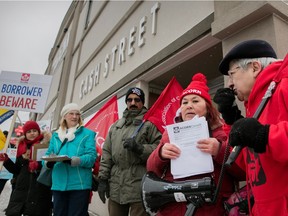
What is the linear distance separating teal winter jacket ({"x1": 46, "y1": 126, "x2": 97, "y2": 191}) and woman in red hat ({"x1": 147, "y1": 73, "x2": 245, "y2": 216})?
1340 mm

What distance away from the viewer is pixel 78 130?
313 cm

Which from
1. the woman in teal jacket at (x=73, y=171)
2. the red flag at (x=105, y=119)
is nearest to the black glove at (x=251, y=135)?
the woman in teal jacket at (x=73, y=171)

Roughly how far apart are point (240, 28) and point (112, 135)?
175cm

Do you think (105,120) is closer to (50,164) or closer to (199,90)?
(50,164)

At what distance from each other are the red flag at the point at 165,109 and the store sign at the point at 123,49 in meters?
1.77

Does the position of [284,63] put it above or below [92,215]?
above

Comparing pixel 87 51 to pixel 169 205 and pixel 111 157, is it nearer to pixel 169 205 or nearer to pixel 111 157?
pixel 111 157

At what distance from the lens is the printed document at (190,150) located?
1.45 m

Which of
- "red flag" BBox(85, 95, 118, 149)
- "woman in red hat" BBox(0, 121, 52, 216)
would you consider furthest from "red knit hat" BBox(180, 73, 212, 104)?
"woman in red hat" BBox(0, 121, 52, 216)

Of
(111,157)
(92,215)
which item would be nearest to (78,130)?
(111,157)

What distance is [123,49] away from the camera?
577 cm

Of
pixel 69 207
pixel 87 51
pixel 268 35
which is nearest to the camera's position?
pixel 268 35

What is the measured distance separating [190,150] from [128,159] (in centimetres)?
125

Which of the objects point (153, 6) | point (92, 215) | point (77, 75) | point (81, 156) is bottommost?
point (92, 215)
